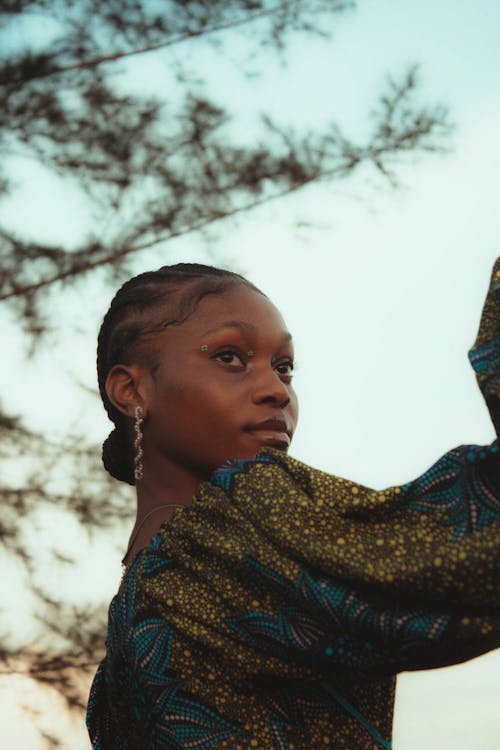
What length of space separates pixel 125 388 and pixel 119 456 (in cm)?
24

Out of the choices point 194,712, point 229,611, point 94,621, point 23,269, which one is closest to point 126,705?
point 194,712

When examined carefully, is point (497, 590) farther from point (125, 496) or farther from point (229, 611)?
point (125, 496)

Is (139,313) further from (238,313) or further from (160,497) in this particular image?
(160,497)

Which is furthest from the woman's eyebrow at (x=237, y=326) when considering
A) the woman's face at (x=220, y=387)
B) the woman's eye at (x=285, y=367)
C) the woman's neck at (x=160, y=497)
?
the woman's neck at (x=160, y=497)

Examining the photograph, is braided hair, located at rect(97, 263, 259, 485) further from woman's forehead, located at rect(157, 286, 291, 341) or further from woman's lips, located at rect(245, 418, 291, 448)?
woman's lips, located at rect(245, 418, 291, 448)

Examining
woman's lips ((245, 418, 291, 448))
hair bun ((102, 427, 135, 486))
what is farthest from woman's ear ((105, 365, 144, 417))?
woman's lips ((245, 418, 291, 448))

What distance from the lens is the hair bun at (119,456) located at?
215cm

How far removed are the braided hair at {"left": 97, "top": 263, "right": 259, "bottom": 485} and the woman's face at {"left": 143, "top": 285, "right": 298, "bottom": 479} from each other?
3 centimetres

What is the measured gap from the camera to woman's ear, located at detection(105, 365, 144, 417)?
202cm

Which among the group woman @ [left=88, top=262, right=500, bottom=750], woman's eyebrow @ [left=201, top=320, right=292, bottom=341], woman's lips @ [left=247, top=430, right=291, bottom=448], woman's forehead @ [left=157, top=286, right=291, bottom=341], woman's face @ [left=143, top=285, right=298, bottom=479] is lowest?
woman @ [left=88, top=262, right=500, bottom=750]

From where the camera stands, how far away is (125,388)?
204cm

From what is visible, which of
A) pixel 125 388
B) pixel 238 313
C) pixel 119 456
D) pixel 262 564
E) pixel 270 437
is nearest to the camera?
pixel 262 564

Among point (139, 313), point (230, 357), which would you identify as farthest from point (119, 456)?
point (230, 357)

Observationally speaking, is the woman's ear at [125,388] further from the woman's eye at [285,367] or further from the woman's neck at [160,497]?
the woman's eye at [285,367]
